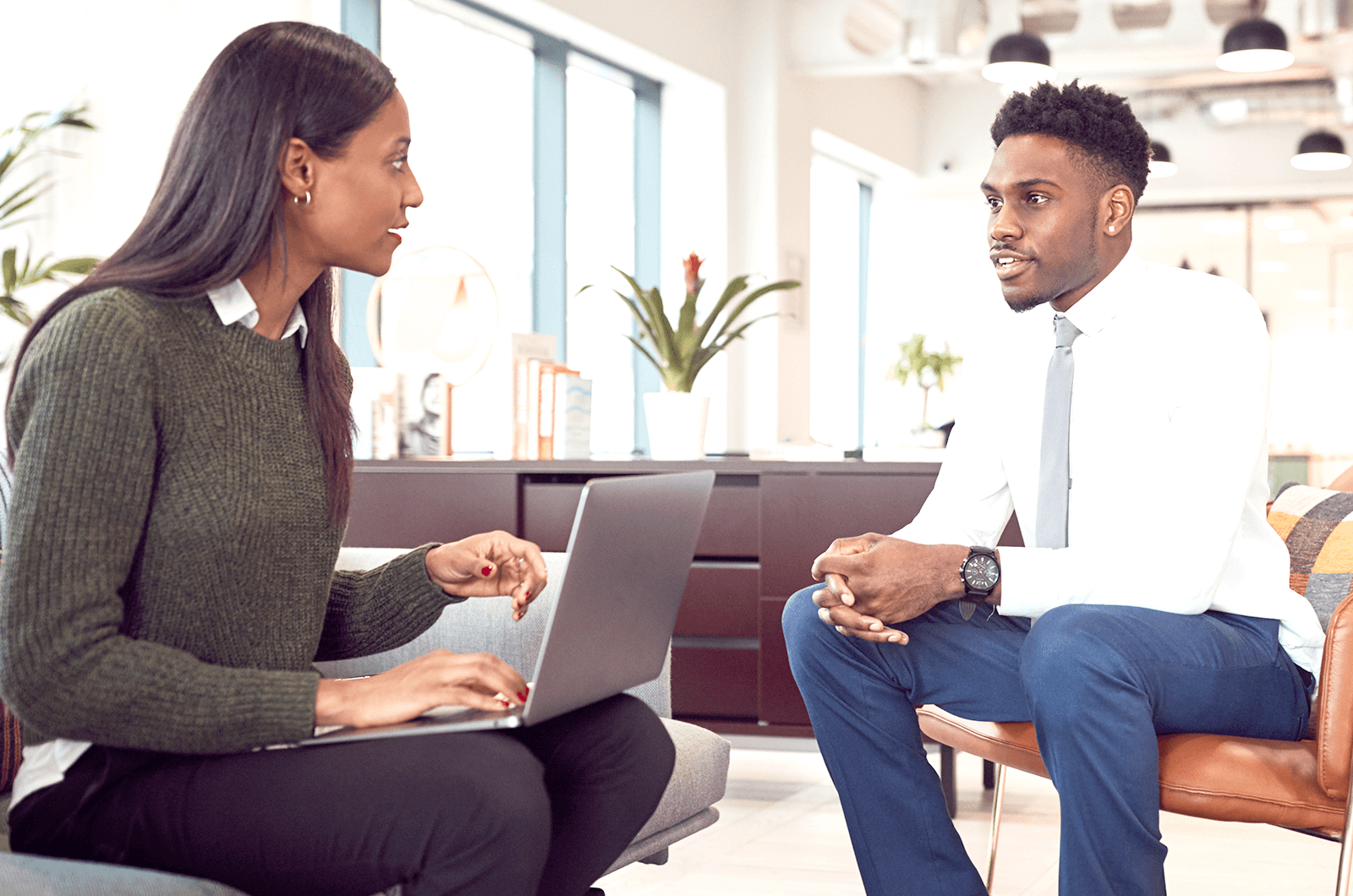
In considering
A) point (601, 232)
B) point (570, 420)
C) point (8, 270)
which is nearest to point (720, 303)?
point (570, 420)

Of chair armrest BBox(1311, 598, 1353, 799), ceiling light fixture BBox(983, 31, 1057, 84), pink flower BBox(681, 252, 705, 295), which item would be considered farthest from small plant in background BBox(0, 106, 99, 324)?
ceiling light fixture BBox(983, 31, 1057, 84)

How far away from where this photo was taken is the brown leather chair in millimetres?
1529

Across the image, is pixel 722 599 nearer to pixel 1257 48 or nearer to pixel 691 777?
pixel 691 777

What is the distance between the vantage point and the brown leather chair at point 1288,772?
1.53 metres

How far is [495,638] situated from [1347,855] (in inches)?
46.0

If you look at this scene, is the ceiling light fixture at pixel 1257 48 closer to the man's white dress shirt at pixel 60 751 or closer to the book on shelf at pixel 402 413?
the book on shelf at pixel 402 413

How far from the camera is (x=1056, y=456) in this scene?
1.83 meters

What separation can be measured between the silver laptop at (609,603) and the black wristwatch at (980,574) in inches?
16.1

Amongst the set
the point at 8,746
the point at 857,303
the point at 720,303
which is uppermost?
the point at 857,303

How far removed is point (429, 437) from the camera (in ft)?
10.8

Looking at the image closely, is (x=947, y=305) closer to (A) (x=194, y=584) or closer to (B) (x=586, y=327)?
(B) (x=586, y=327)

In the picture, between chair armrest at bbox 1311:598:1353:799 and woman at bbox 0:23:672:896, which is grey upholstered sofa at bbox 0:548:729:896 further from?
chair armrest at bbox 1311:598:1353:799

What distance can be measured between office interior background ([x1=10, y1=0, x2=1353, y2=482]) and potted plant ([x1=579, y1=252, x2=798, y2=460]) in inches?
9.9

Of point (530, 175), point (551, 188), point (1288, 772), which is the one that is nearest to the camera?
point (1288, 772)
